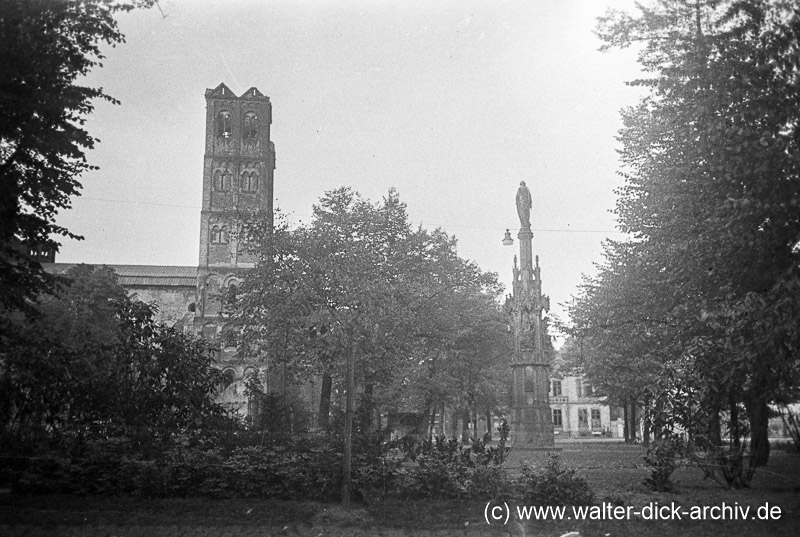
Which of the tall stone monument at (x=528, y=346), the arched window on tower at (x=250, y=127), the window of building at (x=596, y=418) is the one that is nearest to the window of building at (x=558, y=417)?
the window of building at (x=596, y=418)

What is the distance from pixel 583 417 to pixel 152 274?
2049 inches

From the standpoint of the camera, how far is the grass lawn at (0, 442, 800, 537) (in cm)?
938

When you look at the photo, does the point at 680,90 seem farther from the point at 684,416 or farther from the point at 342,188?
the point at 342,188

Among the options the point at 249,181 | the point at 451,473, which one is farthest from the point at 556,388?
the point at 451,473

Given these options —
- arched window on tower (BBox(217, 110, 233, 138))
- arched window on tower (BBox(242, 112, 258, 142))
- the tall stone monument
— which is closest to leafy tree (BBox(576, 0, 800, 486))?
the tall stone monument

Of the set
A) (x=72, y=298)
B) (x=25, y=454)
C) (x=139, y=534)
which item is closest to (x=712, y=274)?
(x=139, y=534)

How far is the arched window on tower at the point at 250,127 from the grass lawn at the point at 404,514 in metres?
49.1

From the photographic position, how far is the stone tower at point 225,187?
5612 cm

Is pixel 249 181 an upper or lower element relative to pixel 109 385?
upper

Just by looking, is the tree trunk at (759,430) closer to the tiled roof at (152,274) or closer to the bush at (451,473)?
the bush at (451,473)

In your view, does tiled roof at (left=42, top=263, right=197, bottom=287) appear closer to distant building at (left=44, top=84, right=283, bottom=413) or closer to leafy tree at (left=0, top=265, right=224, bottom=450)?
distant building at (left=44, top=84, right=283, bottom=413)

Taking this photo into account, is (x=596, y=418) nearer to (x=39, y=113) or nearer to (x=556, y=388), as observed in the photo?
(x=556, y=388)

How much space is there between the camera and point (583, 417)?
83250 millimetres

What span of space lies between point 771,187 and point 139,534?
34.4ft
